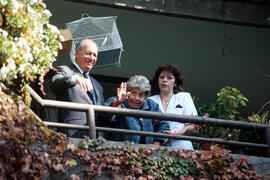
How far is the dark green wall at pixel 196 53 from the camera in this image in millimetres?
9766

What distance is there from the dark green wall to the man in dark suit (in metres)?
3.44

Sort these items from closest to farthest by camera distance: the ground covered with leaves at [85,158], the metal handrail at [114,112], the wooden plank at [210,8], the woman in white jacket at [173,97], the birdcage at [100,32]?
the ground covered with leaves at [85,158] < the metal handrail at [114,112] < the woman in white jacket at [173,97] < the birdcage at [100,32] < the wooden plank at [210,8]

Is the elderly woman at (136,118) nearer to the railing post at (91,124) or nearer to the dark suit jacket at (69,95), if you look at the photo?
the dark suit jacket at (69,95)

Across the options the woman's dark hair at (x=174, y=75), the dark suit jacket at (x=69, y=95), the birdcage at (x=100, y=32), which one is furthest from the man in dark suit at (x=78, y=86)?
the birdcage at (x=100, y=32)

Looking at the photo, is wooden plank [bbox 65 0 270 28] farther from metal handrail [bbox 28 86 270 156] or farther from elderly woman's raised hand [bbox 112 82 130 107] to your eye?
metal handrail [bbox 28 86 270 156]

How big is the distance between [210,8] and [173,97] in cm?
227

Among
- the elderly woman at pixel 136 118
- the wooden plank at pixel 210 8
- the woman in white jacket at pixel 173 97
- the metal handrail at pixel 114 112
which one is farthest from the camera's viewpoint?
the wooden plank at pixel 210 8

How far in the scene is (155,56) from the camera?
32.9 ft

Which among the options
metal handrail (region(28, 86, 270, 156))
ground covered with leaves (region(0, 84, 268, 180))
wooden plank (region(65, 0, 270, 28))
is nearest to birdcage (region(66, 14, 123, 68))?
wooden plank (region(65, 0, 270, 28))

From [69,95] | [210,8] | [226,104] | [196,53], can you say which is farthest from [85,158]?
[196,53]

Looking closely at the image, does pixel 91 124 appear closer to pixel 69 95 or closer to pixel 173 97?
pixel 69 95

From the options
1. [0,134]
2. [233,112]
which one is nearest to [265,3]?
[233,112]

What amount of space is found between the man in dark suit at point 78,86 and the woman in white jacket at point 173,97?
0.90 meters

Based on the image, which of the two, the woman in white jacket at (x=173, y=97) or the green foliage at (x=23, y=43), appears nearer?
the green foliage at (x=23, y=43)
